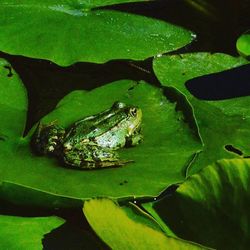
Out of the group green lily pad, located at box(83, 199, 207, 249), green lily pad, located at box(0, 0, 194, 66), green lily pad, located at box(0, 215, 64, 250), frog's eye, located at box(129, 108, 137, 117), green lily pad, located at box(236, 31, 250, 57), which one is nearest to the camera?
green lily pad, located at box(83, 199, 207, 249)

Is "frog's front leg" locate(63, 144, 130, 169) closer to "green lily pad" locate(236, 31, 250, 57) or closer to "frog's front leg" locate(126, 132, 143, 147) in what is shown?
"frog's front leg" locate(126, 132, 143, 147)

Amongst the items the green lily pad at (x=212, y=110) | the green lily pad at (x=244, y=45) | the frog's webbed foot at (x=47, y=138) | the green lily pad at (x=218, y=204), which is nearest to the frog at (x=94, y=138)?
the frog's webbed foot at (x=47, y=138)

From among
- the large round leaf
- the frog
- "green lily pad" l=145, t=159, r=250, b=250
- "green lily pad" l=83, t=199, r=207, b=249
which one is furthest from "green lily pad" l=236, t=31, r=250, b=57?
"green lily pad" l=83, t=199, r=207, b=249

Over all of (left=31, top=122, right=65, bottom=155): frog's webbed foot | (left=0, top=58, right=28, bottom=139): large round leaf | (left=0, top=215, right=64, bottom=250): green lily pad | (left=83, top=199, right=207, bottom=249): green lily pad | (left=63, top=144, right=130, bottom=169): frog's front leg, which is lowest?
(left=0, top=215, right=64, bottom=250): green lily pad

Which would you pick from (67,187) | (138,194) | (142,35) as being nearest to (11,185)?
(67,187)

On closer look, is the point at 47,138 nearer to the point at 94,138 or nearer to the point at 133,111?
the point at 94,138

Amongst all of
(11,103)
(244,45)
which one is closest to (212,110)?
(244,45)
